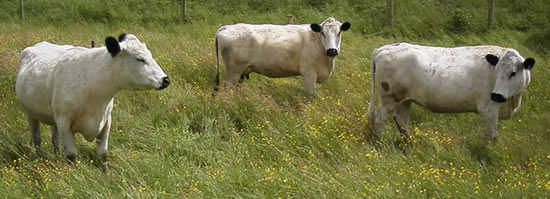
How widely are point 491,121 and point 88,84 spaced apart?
4.33 m

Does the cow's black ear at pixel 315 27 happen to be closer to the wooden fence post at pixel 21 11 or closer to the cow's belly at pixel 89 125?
the cow's belly at pixel 89 125

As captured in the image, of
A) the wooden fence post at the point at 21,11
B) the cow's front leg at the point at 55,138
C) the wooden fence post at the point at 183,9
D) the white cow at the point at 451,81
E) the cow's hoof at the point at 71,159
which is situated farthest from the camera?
the wooden fence post at the point at 21,11

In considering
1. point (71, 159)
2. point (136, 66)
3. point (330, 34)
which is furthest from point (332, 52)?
point (71, 159)

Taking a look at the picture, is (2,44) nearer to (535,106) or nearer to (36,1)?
(36,1)

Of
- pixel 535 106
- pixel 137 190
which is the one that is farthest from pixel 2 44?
pixel 535 106

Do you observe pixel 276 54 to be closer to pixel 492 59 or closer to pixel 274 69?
pixel 274 69

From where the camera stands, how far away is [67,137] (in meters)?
6.02

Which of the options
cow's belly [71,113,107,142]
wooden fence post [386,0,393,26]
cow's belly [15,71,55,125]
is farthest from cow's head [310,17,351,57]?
wooden fence post [386,0,393,26]

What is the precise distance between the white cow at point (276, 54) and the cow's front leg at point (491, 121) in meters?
3.01

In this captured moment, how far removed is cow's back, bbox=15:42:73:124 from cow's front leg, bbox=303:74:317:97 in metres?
3.76

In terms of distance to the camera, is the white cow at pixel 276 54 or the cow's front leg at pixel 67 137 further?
the white cow at pixel 276 54

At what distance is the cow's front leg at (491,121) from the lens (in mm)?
6801

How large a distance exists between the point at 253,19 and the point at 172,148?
12.1m

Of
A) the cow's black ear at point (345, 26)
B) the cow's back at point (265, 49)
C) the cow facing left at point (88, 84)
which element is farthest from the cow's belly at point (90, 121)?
the cow's black ear at point (345, 26)
